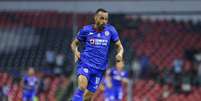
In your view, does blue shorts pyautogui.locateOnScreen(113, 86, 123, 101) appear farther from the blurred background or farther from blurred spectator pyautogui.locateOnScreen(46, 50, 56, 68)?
blurred spectator pyautogui.locateOnScreen(46, 50, 56, 68)

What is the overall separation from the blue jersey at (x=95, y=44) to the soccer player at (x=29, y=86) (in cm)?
819

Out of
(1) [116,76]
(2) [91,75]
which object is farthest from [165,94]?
(2) [91,75]

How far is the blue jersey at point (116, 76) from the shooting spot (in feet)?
56.5

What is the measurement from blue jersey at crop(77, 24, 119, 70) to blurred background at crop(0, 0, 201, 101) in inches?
273

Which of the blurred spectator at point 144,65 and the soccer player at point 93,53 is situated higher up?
the soccer player at point 93,53

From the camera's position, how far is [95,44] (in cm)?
1081

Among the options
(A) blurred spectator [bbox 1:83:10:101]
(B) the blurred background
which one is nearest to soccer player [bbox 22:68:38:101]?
(B) the blurred background

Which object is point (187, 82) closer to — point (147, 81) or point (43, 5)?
point (147, 81)

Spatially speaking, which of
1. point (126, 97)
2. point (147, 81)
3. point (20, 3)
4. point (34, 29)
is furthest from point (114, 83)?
point (20, 3)

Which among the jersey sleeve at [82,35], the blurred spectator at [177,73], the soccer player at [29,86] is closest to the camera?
the jersey sleeve at [82,35]

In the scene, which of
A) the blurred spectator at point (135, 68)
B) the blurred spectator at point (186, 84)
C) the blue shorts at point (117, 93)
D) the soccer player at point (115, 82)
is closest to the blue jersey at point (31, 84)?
the soccer player at point (115, 82)

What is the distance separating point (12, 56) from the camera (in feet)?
68.9

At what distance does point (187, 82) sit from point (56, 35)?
Result: 4.36 meters

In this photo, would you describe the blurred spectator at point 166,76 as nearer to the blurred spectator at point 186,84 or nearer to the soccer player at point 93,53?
the blurred spectator at point 186,84
